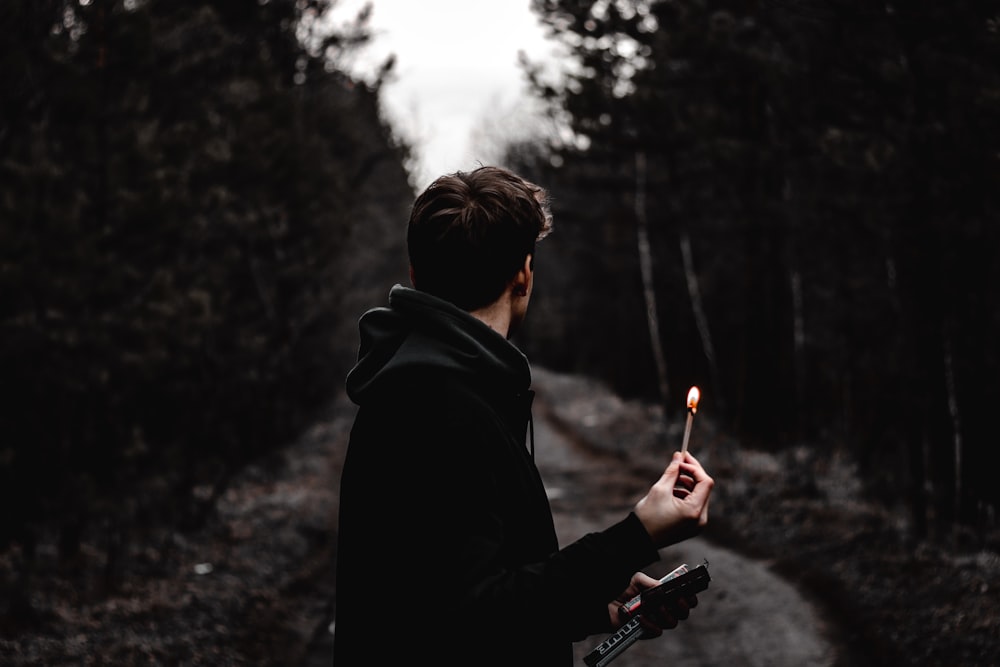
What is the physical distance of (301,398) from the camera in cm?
2042

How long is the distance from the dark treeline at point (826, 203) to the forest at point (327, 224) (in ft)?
0.13

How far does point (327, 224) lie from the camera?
16.9m

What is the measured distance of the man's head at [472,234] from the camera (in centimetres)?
193

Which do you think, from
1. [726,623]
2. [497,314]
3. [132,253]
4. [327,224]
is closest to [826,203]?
[726,623]

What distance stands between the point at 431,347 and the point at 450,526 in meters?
0.37

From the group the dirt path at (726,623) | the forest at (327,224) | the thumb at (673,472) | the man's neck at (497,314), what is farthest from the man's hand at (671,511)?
the dirt path at (726,623)

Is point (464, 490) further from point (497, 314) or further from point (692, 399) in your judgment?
point (692, 399)

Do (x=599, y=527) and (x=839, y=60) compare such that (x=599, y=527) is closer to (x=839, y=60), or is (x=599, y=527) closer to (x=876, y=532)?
(x=876, y=532)

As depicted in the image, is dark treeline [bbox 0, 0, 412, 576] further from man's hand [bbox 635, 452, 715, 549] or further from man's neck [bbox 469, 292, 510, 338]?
man's hand [bbox 635, 452, 715, 549]

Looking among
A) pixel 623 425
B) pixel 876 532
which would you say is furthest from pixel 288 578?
pixel 623 425

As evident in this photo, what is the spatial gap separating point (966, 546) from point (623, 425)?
43.4 ft

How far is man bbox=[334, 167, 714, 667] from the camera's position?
5.75ft

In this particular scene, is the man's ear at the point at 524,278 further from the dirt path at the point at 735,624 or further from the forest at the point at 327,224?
the dirt path at the point at 735,624

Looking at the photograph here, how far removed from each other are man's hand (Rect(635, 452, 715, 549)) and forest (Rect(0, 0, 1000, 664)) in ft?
11.5
